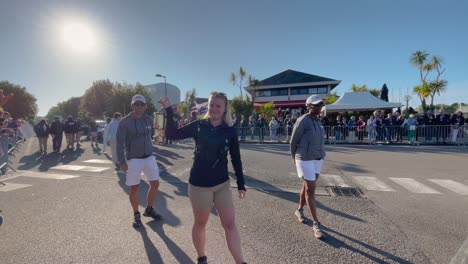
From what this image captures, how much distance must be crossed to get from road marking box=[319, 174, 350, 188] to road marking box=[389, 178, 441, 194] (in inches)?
52.3

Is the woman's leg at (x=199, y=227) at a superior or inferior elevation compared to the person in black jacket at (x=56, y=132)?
inferior

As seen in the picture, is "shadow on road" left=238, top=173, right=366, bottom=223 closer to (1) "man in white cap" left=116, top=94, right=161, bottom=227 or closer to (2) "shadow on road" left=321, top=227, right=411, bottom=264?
(2) "shadow on road" left=321, top=227, right=411, bottom=264

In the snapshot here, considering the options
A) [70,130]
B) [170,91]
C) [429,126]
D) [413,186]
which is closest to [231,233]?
[413,186]

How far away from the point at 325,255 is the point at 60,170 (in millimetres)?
8472

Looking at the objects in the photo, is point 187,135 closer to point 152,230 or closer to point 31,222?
point 152,230

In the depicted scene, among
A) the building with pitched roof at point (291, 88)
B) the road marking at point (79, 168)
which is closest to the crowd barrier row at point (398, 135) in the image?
the road marking at point (79, 168)

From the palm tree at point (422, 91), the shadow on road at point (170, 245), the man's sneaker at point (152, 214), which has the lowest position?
the shadow on road at point (170, 245)

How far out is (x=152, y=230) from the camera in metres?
3.75

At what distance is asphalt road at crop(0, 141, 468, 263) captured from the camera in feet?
10.1

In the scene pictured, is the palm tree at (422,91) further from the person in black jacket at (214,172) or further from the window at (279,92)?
the person in black jacket at (214,172)

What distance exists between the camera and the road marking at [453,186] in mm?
5688

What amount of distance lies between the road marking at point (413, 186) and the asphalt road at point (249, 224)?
161 millimetres

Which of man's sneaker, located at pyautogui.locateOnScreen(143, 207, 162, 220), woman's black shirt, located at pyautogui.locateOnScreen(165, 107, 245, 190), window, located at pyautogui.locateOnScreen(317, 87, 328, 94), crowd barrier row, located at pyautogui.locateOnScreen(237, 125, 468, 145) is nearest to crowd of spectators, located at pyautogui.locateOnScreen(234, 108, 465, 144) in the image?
crowd barrier row, located at pyautogui.locateOnScreen(237, 125, 468, 145)

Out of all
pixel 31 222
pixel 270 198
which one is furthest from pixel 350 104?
pixel 31 222
